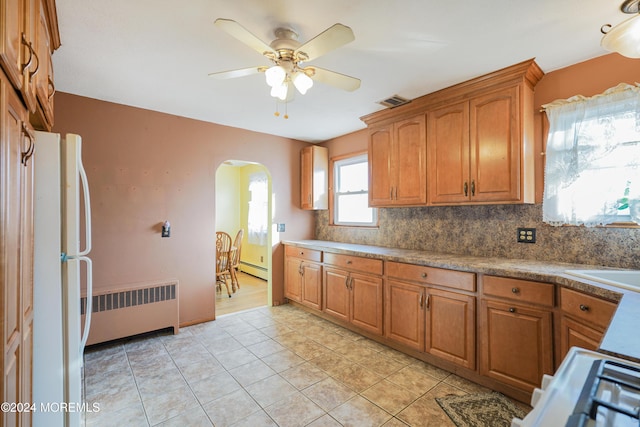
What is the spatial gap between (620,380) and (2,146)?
1.76m

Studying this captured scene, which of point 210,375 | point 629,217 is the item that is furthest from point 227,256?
point 629,217

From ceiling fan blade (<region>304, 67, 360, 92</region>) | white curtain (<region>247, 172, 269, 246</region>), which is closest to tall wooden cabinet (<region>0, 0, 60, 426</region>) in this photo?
ceiling fan blade (<region>304, 67, 360, 92</region>)

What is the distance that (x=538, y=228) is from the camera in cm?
226

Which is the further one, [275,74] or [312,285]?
[312,285]

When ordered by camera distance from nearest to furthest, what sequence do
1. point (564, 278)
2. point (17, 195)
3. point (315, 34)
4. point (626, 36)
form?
point (17, 195)
point (626, 36)
point (564, 278)
point (315, 34)

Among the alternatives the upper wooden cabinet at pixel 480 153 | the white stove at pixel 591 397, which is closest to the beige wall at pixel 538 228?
the upper wooden cabinet at pixel 480 153

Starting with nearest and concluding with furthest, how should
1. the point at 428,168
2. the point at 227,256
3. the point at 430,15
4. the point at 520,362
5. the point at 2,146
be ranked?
1. the point at 2,146
2. the point at 430,15
3. the point at 520,362
4. the point at 428,168
5. the point at 227,256

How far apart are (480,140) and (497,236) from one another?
0.84m

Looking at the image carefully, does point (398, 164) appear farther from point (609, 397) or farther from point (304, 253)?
point (609, 397)

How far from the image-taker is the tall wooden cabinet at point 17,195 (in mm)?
890

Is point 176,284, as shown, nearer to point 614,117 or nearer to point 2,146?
point 2,146

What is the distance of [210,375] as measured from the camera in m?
2.29

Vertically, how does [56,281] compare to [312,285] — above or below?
above

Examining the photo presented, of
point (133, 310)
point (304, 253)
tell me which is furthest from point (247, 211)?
point (133, 310)
